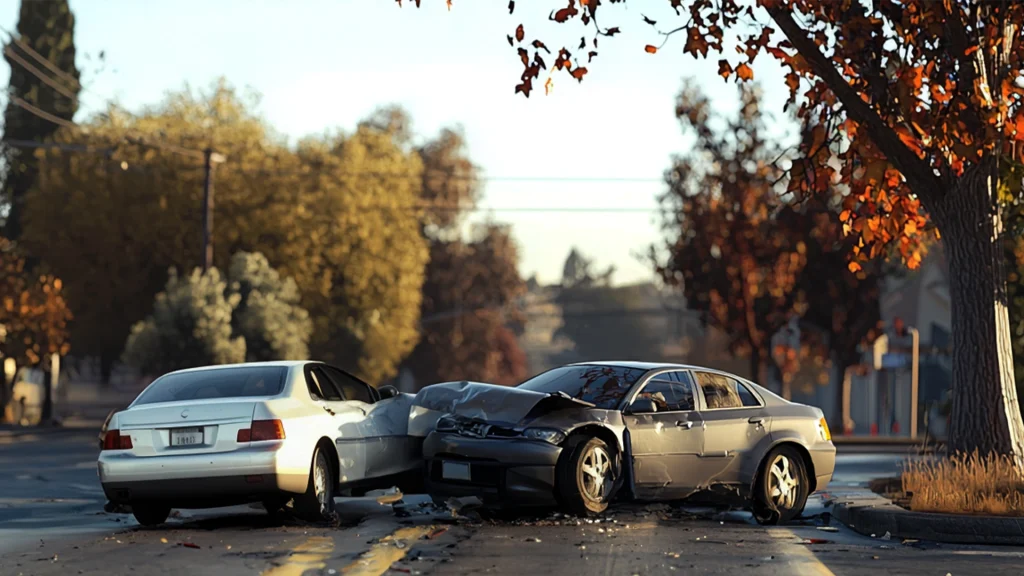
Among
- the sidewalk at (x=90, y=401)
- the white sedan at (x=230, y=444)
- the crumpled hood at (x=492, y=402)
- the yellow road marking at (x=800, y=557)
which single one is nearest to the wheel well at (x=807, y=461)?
the yellow road marking at (x=800, y=557)

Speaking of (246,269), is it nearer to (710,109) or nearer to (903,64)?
(710,109)

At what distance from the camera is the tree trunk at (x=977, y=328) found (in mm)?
16328

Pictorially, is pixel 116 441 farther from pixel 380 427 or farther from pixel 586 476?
pixel 586 476

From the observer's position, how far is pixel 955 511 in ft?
46.7

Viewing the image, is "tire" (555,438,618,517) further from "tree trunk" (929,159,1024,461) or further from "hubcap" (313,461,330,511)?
"tree trunk" (929,159,1024,461)

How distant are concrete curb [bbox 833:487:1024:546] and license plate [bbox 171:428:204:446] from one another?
565 cm

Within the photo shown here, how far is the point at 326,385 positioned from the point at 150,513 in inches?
76.6

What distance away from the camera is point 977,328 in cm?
1642

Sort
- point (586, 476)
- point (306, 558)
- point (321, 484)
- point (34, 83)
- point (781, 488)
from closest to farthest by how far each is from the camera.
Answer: point (306, 558) < point (321, 484) < point (586, 476) < point (781, 488) < point (34, 83)

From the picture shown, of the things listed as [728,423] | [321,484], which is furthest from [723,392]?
[321,484]

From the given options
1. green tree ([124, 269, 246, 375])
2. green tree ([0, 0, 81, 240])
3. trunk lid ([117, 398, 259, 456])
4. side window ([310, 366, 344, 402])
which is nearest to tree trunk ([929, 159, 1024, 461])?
side window ([310, 366, 344, 402])

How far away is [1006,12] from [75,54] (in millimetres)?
66722

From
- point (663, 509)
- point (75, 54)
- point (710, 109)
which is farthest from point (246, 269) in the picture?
point (663, 509)

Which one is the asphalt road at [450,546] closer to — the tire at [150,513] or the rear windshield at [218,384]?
the tire at [150,513]
